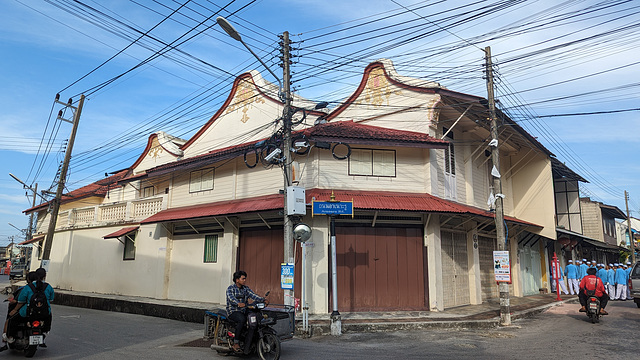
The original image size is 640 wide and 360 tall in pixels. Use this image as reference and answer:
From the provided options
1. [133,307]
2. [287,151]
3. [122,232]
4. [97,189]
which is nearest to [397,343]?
[287,151]

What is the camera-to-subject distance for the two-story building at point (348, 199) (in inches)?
539

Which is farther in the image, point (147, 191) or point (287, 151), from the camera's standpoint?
point (147, 191)

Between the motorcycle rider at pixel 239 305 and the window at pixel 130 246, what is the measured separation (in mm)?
12833

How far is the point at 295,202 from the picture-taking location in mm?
10930

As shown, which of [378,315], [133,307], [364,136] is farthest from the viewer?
[133,307]

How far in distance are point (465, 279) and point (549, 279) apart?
11.0 m

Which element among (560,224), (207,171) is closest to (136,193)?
(207,171)

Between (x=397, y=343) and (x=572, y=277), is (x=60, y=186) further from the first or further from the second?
(x=572, y=277)

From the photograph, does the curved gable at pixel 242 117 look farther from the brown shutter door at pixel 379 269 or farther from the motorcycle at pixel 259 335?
the motorcycle at pixel 259 335

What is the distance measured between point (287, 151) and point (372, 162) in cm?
398

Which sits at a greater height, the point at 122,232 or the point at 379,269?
the point at 122,232

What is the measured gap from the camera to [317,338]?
10.5 m

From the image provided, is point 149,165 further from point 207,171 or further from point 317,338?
point 317,338

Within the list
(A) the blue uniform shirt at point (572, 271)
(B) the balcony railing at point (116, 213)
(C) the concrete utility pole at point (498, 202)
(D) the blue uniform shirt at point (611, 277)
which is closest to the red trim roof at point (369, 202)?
(C) the concrete utility pole at point (498, 202)
